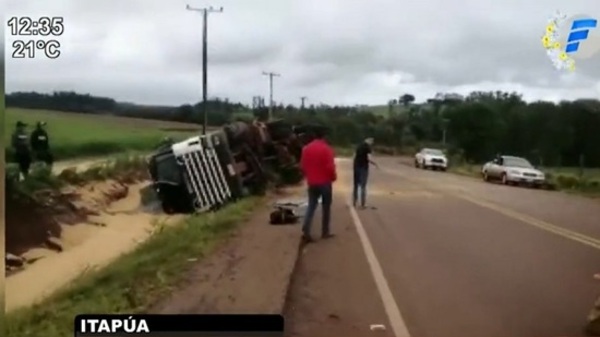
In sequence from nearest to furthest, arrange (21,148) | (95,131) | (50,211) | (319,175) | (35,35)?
(35,35)
(21,148)
(50,211)
(95,131)
(319,175)

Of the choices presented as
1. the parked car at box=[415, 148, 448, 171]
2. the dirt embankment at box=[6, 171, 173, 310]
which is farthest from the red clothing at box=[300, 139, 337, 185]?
the dirt embankment at box=[6, 171, 173, 310]

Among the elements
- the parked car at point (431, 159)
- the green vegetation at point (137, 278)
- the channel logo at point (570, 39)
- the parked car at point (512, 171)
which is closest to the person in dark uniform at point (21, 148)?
the green vegetation at point (137, 278)

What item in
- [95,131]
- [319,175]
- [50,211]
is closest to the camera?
[50,211]

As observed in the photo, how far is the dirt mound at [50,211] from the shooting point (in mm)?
A: 4898

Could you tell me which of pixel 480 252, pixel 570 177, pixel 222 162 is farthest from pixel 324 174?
pixel 570 177

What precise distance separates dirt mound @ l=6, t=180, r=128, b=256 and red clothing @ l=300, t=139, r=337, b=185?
28.6 inches

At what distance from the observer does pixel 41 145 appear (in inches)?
197

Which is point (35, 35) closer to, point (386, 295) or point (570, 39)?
point (386, 295)

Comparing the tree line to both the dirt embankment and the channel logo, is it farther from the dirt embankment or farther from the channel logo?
the dirt embankment

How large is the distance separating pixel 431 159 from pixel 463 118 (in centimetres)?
29

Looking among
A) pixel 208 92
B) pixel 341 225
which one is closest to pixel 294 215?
pixel 341 225

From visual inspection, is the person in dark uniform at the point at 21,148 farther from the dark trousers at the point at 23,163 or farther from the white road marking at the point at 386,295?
the white road marking at the point at 386,295

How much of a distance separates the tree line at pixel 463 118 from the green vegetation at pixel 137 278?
1.55 feet

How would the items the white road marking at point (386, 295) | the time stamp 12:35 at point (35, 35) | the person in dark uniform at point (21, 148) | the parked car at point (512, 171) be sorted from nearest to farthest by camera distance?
the time stamp 12:35 at point (35, 35)
the person in dark uniform at point (21, 148)
the white road marking at point (386, 295)
the parked car at point (512, 171)
